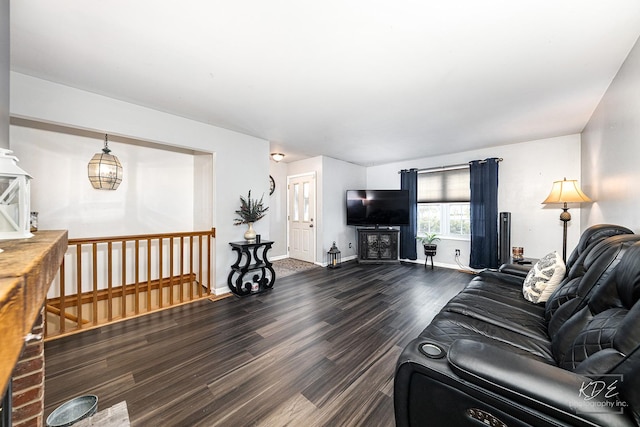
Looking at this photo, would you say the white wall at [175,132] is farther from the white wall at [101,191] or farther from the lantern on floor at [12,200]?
the lantern on floor at [12,200]

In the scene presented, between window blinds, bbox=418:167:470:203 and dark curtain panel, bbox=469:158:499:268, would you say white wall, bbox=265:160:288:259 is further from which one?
dark curtain panel, bbox=469:158:499:268

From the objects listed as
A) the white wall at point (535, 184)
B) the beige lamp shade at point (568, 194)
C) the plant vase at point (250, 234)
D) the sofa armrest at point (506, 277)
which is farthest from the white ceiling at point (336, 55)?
the sofa armrest at point (506, 277)

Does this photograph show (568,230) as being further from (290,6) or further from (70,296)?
(70,296)

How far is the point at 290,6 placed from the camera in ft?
4.58

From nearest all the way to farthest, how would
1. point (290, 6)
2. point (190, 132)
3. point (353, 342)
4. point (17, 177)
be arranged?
point (17, 177)
point (290, 6)
point (353, 342)
point (190, 132)

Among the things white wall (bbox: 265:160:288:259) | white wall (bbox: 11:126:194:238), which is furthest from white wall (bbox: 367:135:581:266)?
white wall (bbox: 11:126:194:238)

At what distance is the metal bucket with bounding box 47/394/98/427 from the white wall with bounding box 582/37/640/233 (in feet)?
12.4

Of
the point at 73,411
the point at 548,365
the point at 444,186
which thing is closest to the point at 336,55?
the point at 548,365

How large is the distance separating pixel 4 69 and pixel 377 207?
5.09 meters

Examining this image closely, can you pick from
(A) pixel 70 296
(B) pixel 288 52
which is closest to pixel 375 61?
(B) pixel 288 52

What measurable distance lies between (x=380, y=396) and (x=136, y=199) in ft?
13.4

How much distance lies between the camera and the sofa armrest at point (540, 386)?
0.69 meters

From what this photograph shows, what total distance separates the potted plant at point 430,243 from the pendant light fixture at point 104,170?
526 cm

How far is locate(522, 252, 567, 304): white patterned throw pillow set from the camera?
6.16 feet
